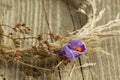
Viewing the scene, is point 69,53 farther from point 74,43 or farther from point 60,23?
point 60,23

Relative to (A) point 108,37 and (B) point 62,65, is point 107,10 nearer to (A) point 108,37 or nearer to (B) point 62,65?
(A) point 108,37

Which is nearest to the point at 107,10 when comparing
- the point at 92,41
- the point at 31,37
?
the point at 92,41

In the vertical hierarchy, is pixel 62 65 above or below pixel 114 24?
below

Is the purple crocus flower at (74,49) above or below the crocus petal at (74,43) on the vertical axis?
below

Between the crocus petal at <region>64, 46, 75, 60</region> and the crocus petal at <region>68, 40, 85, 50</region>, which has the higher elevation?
the crocus petal at <region>68, 40, 85, 50</region>
